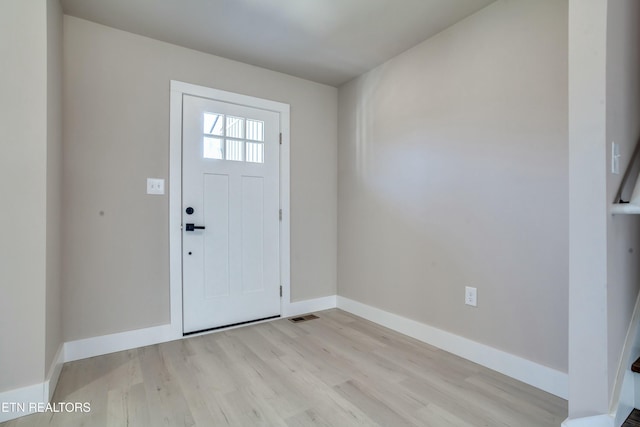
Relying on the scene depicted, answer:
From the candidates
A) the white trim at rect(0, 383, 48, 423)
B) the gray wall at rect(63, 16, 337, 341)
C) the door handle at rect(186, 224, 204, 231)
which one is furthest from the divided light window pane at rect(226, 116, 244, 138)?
the white trim at rect(0, 383, 48, 423)

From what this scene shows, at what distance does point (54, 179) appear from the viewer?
6.38ft

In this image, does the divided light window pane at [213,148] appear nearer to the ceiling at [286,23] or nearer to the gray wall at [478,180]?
the ceiling at [286,23]

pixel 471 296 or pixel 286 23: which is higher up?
pixel 286 23

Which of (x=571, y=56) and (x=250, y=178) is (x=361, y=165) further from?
→ (x=571, y=56)

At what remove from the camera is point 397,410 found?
5.39 ft

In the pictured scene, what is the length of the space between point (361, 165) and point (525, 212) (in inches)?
62.5

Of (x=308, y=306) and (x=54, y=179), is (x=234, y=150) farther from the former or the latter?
(x=308, y=306)

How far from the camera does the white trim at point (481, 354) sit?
1.80 meters

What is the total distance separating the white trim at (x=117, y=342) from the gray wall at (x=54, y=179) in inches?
6.0

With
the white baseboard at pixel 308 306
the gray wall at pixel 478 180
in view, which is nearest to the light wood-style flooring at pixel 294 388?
the gray wall at pixel 478 180

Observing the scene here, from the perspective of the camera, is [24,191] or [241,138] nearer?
[24,191]

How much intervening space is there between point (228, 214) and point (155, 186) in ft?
2.05

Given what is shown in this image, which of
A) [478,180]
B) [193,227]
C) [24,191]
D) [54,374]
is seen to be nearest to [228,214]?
[193,227]

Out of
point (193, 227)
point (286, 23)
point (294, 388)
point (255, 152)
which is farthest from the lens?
point (255, 152)
